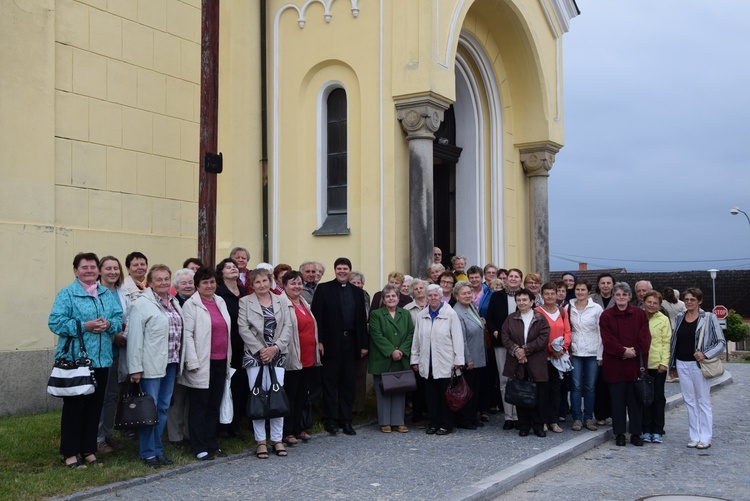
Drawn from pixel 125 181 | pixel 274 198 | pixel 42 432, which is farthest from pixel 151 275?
pixel 274 198

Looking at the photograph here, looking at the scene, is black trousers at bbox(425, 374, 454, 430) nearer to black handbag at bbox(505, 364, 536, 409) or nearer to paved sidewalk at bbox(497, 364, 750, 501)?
black handbag at bbox(505, 364, 536, 409)

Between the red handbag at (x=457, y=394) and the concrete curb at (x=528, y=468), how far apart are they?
123cm

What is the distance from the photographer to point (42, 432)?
8617mm

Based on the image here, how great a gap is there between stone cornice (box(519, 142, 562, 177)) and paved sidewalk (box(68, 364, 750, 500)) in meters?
9.25

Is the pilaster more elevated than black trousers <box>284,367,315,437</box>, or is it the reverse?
the pilaster

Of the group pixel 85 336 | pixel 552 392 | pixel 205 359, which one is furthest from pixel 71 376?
pixel 552 392

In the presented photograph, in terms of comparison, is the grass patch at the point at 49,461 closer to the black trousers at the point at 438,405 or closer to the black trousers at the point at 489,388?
the black trousers at the point at 438,405

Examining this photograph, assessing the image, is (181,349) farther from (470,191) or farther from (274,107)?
(470,191)

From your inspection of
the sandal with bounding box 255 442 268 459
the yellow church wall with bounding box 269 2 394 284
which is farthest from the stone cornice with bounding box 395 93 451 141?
the sandal with bounding box 255 442 268 459

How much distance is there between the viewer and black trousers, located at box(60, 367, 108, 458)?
7.34 m

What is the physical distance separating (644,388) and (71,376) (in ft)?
20.4

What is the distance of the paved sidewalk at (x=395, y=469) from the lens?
7059 millimetres

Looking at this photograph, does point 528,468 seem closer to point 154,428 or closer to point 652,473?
point 652,473

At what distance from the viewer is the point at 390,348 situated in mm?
10133
